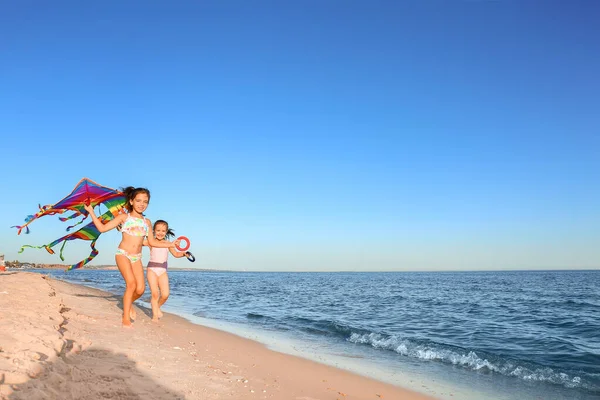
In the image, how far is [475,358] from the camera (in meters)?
8.97

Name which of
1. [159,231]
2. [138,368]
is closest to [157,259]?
[159,231]

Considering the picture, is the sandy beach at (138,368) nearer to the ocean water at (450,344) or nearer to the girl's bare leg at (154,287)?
the girl's bare leg at (154,287)

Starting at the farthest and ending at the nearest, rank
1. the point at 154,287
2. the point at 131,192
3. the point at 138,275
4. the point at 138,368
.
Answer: the point at 154,287 → the point at 131,192 → the point at 138,275 → the point at 138,368

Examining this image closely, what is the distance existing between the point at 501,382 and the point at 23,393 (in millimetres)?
7347

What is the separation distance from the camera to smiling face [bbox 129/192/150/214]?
792 centimetres

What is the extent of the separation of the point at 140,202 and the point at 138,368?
3.78 m

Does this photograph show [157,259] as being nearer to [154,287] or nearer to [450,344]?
[154,287]

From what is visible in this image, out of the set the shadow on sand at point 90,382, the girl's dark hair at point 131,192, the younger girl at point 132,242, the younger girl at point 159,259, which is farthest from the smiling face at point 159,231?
the shadow on sand at point 90,382

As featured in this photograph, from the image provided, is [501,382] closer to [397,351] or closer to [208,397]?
[397,351]

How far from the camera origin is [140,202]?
313 inches

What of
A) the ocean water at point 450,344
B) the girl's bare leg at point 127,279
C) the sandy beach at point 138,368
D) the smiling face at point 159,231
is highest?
the smiling face at point 159,231

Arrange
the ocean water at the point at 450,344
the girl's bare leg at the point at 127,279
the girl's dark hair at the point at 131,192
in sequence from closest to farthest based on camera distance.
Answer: the ocean water at the point at 450,344, the girl's bare leg at the point at 127,279, the girl's dark hair at the point at 131,192

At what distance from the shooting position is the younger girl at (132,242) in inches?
304

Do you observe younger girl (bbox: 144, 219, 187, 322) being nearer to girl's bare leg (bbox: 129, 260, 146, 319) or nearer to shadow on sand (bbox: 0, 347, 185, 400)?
girl's bare leg (bbox: 129, 260, 146, 319)
